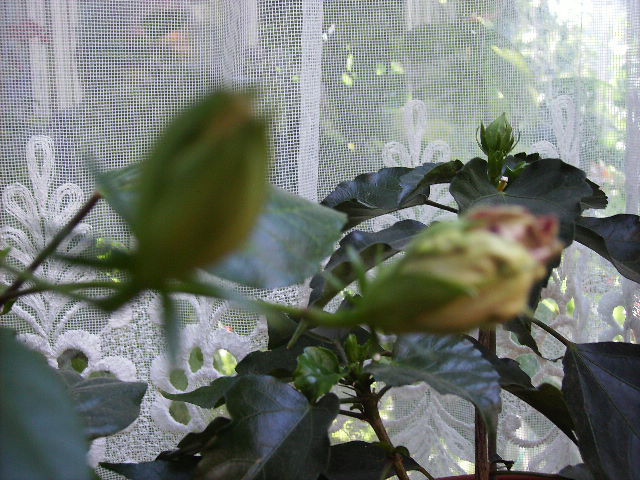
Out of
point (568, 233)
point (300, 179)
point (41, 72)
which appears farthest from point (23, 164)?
point (568, 233)

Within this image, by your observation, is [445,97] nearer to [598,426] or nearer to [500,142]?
[500,142]

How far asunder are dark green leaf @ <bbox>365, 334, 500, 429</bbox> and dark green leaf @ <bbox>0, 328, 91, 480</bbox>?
215 mm

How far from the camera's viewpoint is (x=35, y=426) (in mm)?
208

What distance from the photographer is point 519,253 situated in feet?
0.63

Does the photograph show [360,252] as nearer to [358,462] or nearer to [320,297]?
→ [320,297]

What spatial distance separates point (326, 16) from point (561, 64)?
28 cm

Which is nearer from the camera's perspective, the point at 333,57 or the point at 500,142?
the point at 500,142

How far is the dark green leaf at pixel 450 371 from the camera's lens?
40 centimetres

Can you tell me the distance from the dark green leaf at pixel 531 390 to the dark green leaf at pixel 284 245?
0.70ft

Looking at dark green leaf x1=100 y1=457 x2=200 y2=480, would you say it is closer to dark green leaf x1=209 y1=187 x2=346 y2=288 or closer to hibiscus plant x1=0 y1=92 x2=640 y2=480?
hibiscus plant x1=0 y1=92 x2=640 y2=480

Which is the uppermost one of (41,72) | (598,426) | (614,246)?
(41,72)

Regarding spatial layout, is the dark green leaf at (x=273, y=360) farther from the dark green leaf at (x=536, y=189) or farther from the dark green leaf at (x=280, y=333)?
the dark green leaf at (x=536, y=189)

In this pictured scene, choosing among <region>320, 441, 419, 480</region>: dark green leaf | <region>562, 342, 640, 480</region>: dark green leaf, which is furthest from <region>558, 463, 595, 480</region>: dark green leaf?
<region>320, 441, 419, 480</region>: dark green leaf

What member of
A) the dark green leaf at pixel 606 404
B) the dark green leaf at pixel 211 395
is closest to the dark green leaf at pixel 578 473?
the dark green leaf at pixel 606 404
